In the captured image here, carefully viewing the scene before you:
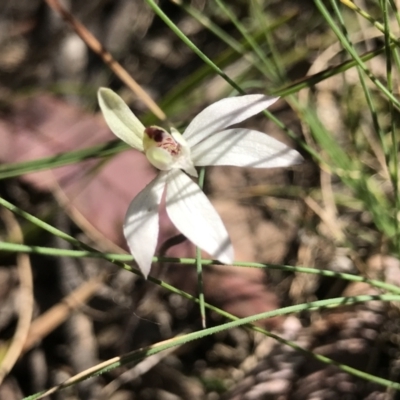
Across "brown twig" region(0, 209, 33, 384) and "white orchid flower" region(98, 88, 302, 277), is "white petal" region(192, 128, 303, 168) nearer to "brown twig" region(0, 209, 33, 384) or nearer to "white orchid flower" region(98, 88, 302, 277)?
"white orchid flower" region(98, 88, 302, 277)

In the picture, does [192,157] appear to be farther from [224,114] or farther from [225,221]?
[225,221]

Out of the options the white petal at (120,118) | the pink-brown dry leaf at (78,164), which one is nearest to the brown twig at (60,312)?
the pink-brown dry leaf at (78,164)

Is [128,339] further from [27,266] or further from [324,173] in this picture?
[324,173]

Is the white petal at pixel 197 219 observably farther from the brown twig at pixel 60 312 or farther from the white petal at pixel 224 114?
the brown twig at pixel 60 312

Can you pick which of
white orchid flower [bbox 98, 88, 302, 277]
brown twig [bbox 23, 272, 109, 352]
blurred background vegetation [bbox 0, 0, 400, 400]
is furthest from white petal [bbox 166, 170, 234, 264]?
brown twig [bbox 23, 272, 109, 352]

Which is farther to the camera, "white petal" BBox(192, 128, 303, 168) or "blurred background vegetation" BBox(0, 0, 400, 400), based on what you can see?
"blurred background vegetation" BBox(0, 0, 400, 400)
